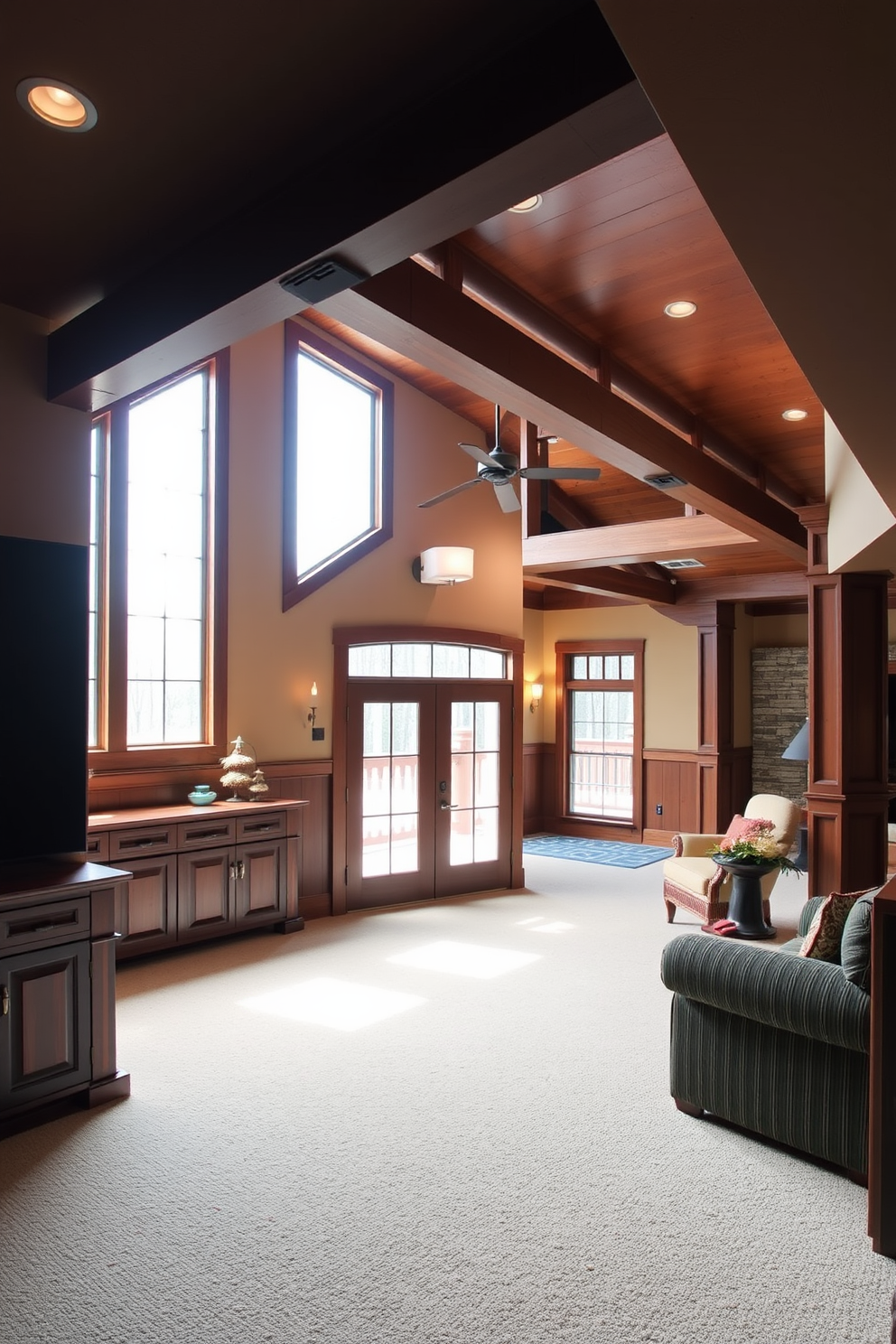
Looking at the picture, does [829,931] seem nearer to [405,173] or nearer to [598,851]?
[405,173]

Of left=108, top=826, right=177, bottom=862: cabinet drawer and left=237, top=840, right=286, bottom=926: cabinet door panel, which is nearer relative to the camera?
left=108, top=826, right=177, bottom=862: cabinet drawer

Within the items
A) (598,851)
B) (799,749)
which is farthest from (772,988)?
(598,851)

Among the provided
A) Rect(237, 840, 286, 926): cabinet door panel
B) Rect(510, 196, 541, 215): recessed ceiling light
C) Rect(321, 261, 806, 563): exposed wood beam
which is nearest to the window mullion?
Rect(237, 840, 286, 926): cabinet door panel

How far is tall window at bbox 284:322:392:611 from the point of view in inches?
247

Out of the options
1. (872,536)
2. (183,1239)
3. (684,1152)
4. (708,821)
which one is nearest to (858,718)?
(872,536)

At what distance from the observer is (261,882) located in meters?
5.66

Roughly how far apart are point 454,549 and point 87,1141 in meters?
4.69

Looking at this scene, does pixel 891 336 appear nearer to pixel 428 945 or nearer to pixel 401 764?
pixel 428 945

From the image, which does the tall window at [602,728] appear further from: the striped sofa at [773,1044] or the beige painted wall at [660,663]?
the striped sofa at [773,1044]

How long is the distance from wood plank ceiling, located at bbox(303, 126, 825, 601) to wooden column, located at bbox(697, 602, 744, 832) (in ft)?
10.1

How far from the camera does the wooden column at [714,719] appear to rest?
981 centimetres

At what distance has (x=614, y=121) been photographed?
73.4 inches

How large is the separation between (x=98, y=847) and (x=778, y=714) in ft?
27.1

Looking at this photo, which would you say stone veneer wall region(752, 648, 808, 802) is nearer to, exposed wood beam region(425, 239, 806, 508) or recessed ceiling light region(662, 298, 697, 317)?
exposed wood beam region(425, 239, 806, 508)
